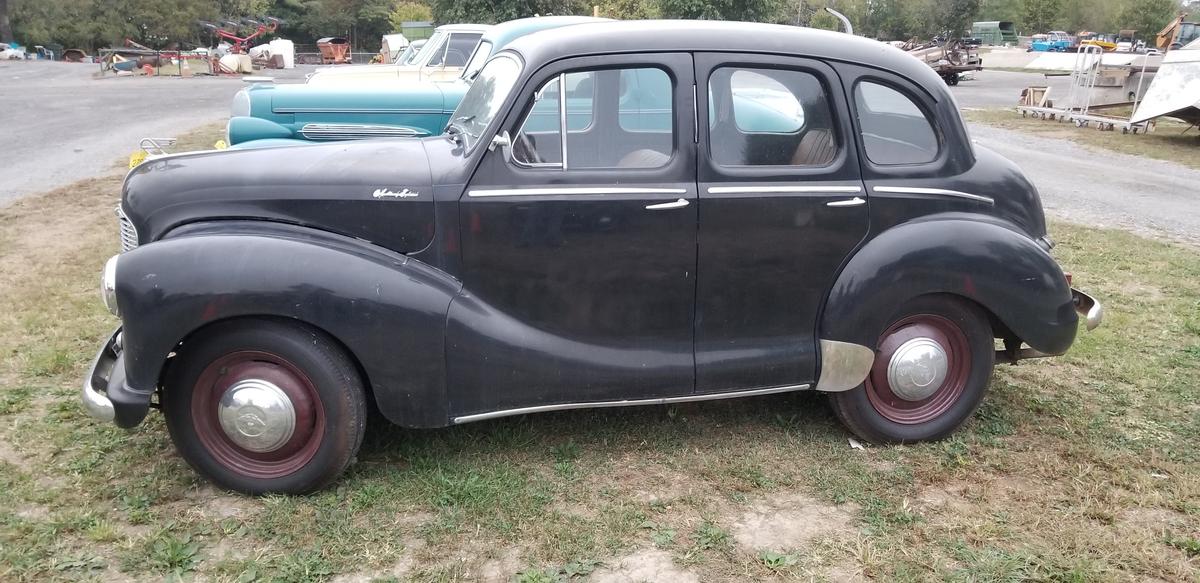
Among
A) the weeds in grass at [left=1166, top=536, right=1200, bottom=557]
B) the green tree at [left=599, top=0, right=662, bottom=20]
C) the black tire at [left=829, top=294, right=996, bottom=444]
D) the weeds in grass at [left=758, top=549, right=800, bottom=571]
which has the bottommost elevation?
the weeds in grass at [left=758, top=549, right=800, bottom=571]

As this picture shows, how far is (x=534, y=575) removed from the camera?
9.52ft

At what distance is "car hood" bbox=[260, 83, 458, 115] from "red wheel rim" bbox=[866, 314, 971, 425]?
13.9 feet

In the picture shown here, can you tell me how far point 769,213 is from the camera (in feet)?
11.6

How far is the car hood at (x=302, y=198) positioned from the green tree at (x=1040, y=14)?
7483 centimetres

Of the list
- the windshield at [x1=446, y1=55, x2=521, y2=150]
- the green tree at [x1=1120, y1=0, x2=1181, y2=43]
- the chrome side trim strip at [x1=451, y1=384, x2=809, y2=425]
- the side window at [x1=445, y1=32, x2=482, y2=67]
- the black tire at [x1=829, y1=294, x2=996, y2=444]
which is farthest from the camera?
the green tree at [x1=1120, y1=0, x2=1181, y2=43]

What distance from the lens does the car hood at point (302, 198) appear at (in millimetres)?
3318

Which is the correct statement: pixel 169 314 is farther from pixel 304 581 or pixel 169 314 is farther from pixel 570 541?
pixel 570 541

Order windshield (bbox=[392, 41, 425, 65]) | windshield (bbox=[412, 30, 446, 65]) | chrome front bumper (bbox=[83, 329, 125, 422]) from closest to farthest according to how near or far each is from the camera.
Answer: chrome front bumper (bbox=[83, 329, 125, 422])
windshield (bbox=[412, 30, 446, 65])
windshield (bbox=[392, 41, 425, 65])

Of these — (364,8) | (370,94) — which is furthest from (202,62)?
(370,94)

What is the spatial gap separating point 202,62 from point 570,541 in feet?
124

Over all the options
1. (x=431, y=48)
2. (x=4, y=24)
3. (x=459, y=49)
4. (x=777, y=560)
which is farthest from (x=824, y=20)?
(x=777, y=560)

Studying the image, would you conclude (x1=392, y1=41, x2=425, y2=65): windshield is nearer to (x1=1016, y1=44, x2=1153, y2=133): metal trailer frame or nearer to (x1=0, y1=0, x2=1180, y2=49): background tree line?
(x1=0, y1=0, x2=1180, y2=49): background tree line

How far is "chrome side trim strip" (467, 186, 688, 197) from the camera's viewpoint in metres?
3.34

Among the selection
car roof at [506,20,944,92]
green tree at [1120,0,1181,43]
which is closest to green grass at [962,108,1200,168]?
car roof at [506,20,944,92]
